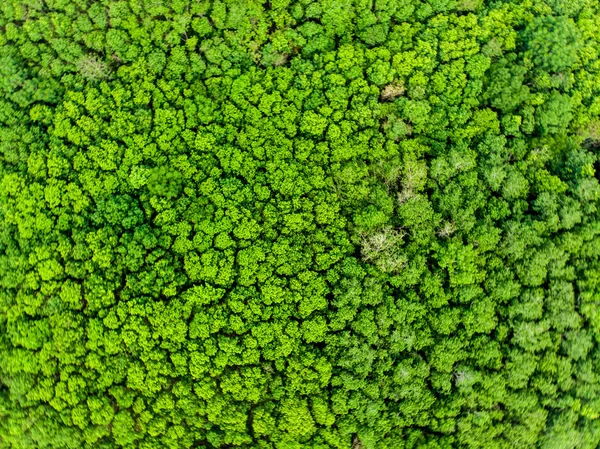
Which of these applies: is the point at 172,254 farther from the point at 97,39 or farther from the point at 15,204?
the point at 97,39

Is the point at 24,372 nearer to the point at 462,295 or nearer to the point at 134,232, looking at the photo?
the point at 134,232

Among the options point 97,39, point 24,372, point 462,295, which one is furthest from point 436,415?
point 97,39

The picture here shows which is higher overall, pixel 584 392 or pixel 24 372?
pixel 584 392

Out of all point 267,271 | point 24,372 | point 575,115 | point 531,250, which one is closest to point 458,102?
point 575,115

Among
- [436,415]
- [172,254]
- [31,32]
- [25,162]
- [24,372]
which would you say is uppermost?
[31,32]

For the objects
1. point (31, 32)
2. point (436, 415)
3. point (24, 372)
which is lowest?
point (24, 372)

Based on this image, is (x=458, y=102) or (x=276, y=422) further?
(x=458, y=102)
